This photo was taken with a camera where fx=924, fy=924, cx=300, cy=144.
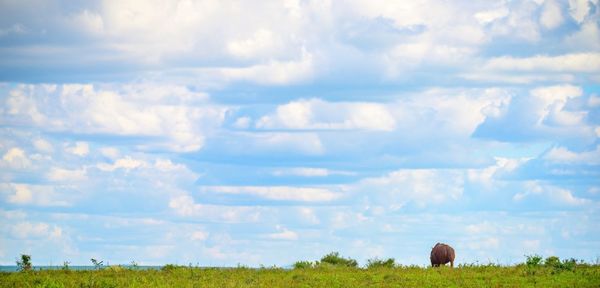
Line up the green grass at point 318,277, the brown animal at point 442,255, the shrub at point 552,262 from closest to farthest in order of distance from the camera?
the green grass at point 318,277 → the shrub at point 552,262 → the brown animal at point 442,255

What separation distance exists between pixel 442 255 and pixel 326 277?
17.4 meters

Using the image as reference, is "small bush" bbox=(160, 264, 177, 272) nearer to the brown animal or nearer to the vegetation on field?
the vegetation on field

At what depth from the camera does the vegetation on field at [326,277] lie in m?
48.8

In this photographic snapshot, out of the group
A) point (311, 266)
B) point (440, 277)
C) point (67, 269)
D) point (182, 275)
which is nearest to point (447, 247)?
point (311, 266)

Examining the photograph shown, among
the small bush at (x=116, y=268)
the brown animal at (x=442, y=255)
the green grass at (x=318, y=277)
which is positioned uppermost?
the brown animal at (x=442, y=255)

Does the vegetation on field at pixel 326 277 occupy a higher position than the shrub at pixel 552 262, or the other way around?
the shrub at pixel 552 262

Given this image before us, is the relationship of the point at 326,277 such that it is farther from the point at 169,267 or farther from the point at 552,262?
the point at 552,262

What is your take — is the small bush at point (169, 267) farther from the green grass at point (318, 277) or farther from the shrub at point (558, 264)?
the shrub at point (558, 264)

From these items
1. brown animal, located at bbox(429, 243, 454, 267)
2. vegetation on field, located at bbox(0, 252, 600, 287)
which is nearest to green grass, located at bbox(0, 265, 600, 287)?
vegetation on field, located at bbox(0, 252, 600, 287)

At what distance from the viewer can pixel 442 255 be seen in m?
67.2

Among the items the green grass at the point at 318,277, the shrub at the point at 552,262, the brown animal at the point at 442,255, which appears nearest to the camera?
the green grass at the point at 318,277

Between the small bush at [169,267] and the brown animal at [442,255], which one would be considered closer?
the small bush at [169,267]

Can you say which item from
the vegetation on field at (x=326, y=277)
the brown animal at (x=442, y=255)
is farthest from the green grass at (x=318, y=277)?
the brown animal at (x=442, y=255)

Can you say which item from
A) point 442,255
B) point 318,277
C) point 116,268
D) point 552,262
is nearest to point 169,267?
point 116,268
